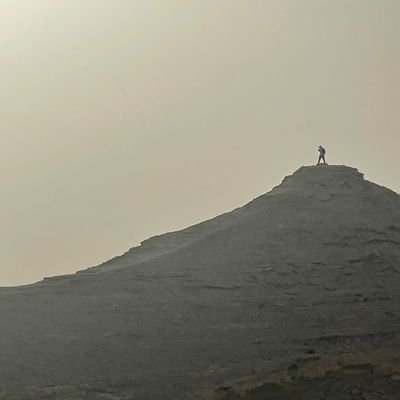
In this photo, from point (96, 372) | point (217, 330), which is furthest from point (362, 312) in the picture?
point (96, 372)

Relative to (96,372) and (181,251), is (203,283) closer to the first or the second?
(181,251)

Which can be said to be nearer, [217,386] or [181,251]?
[217,386]

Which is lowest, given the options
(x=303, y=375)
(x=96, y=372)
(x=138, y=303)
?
(x=303, y=375)

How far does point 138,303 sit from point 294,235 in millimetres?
3868

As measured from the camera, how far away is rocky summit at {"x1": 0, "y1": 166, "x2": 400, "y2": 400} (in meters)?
9.19

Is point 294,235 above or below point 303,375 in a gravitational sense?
above

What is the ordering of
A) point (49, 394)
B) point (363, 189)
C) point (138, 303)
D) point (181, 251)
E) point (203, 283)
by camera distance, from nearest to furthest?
point (49, 394) → point (138, 303) → point (203, 283) → point (181, 251) → point (363, 189)

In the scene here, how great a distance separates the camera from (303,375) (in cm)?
980

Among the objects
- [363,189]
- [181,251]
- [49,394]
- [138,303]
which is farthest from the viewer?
[363,189]

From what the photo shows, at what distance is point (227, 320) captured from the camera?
10.5 m

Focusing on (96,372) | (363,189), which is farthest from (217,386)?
(363,189)

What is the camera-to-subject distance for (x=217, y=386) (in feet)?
30.0

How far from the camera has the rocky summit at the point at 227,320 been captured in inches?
362

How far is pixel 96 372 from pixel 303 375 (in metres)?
3.13
